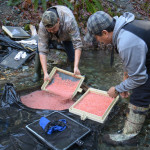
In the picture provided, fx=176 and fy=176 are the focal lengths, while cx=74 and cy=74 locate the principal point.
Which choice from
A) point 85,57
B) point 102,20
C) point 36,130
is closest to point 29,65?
point 85,57

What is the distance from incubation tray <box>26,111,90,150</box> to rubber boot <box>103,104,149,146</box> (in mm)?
A: 362

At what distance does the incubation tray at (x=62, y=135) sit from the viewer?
6.86 ft

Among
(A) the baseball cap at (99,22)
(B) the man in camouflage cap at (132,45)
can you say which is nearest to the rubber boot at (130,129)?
(B) the man in camouflage cap at (132,45)

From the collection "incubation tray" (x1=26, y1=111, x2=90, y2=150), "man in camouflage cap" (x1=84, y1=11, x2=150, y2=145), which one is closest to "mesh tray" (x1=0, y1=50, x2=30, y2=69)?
"incubation tray" (x1=26, y1=111, x2=90, y2=150)

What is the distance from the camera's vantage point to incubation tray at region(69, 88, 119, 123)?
267 cm

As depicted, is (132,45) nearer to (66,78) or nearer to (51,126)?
(51,126)

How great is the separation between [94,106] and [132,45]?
1453 millimetres

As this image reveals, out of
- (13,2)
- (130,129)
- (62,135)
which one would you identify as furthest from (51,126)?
(13,2)

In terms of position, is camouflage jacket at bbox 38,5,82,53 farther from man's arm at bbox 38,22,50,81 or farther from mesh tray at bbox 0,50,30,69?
mesh tray at bbox 0,50,30,69

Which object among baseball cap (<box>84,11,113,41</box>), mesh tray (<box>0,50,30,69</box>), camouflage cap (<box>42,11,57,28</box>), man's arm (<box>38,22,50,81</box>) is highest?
baseball cap (<box>84,11,113,41</box>)

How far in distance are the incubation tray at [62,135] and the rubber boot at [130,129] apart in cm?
36

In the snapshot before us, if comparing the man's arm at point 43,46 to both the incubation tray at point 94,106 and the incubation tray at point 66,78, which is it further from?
the incubation tray at point 94,106

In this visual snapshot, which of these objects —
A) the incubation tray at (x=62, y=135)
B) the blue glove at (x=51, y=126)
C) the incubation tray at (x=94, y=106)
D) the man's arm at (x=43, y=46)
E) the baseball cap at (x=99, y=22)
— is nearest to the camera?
the baseball cap at (x=99, y=22)

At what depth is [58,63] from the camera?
495cm
